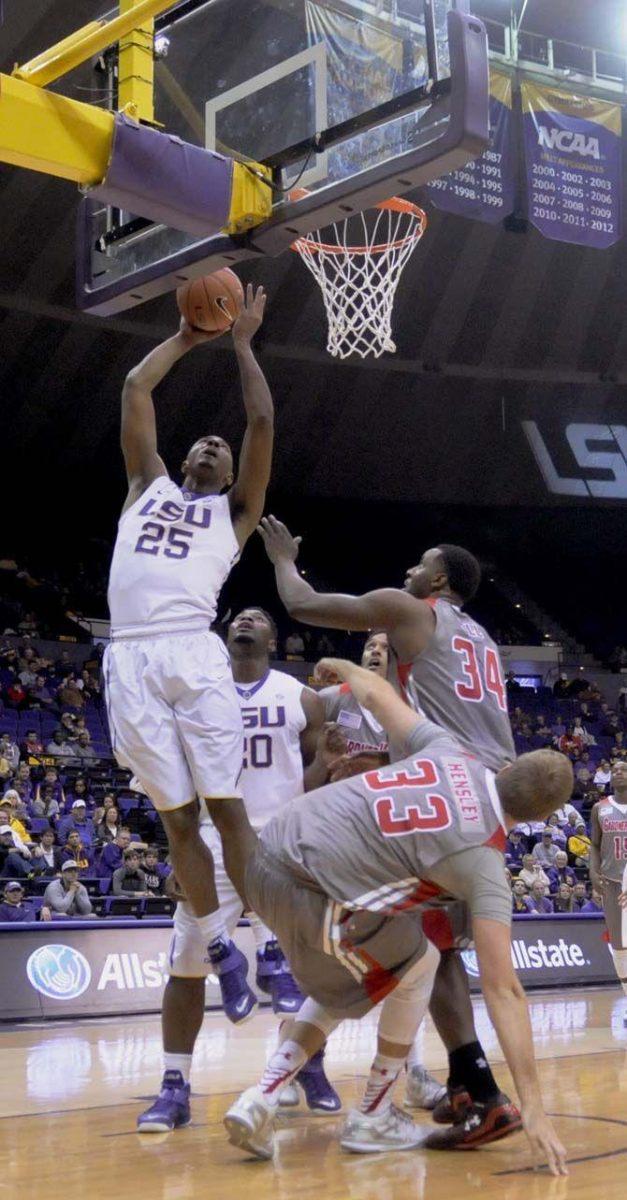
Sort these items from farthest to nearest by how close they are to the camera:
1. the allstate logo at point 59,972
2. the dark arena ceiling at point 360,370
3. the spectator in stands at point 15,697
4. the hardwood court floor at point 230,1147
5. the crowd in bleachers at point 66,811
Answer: the dark arena ceiling at point 360,370, the spectator in stands at point 15,697, the crowd in bleachers at point 66,811, the allstate logo at point 59,972, the hardwood court floor at point 230,1147

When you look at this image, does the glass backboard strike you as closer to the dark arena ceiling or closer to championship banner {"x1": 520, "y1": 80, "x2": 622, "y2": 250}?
championship banner {"x1": 520, "y1": 80, "x2": 622, "y2": 250}

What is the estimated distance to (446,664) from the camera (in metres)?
5.06

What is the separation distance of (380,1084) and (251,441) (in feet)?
8.13

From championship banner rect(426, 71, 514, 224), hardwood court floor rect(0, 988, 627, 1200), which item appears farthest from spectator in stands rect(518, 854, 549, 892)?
hardwood court floor rect(0, 988, 627, 1200)

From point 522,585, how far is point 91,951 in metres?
22.7

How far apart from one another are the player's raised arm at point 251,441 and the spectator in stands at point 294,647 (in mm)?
21781

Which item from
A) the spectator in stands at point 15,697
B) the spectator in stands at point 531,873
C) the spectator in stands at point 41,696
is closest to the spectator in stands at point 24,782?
the spectator in stands at point 15,697

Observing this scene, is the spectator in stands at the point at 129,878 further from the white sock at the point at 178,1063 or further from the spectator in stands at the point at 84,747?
the white sock at the point at 178,1063

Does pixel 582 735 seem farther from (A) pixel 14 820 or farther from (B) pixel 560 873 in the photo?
(A) pixel 14 820

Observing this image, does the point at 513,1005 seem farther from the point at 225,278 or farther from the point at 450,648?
the point at 225,278

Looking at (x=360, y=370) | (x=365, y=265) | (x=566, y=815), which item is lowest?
(x=566, y=815)

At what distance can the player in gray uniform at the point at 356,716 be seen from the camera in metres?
6.10

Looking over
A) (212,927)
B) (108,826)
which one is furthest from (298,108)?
(108,826)

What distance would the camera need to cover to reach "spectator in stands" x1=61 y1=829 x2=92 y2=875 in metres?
13.7
